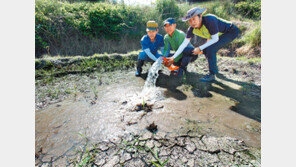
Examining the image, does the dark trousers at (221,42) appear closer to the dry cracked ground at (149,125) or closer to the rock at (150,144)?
the dry cracked ground at (149,125)

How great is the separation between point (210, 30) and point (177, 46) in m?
0.91

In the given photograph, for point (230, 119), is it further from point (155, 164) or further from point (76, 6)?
point (76, 6)

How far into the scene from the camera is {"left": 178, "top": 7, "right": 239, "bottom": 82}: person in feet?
8.50

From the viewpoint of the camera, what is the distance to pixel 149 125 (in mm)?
1711

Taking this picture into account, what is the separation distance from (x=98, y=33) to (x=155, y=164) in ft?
25.0

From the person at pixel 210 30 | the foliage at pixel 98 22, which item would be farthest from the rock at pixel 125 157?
the foliage at pixel 98 22

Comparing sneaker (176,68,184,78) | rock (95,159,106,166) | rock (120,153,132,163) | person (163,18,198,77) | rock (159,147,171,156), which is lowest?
rock (95,159,106,166)

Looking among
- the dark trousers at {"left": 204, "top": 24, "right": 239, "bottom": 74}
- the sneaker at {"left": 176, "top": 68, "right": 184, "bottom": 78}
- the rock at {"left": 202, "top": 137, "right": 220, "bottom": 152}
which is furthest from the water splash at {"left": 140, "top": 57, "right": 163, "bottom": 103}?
the dark trousers at {"left": 204, "top": 24, "right": 239, "bottom": 74}

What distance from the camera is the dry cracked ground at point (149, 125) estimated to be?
1.31m

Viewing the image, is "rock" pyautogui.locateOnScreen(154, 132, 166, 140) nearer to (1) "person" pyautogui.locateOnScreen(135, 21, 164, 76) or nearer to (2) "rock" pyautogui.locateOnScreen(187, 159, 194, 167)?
(2) "rock" pyautogui.locateOnScreen(187, 159, 194, 167)

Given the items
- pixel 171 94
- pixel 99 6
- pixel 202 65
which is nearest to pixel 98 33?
pixel 99 6

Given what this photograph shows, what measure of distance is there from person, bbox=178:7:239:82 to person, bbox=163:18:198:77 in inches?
9.6

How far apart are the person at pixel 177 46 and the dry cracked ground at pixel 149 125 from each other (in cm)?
76

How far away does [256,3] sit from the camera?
25.2 feet
